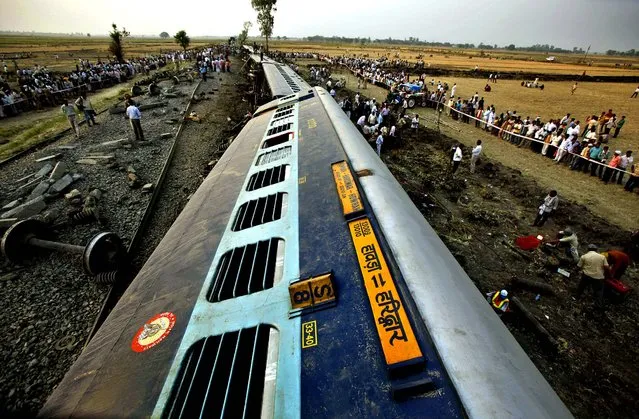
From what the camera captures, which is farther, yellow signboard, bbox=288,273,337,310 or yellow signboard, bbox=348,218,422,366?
yellow signboard, bbox=288,273,337,310

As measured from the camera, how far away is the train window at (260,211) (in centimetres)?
560

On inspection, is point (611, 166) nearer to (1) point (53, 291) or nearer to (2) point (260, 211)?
(2) point (260, 211)

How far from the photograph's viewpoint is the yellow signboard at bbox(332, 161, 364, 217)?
190 inches

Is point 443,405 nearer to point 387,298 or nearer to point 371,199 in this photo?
point 387,298

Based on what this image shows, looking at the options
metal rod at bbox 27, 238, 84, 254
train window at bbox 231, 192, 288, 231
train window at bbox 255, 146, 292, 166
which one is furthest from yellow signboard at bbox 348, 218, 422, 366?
metal rod at bbox 27, 238, 84, 254

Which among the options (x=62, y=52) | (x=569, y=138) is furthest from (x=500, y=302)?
(x=62, y=52)

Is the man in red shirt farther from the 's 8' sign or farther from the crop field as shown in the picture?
the 's 8' sign

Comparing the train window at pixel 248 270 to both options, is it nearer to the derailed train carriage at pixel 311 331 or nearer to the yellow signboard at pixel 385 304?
the derailed train carriage at pixel 311 331

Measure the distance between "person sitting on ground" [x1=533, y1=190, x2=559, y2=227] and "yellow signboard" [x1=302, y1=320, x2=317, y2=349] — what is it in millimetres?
11035

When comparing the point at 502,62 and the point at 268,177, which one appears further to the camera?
the point at 502,62

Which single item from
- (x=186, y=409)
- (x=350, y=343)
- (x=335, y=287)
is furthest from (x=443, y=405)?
(x=186, y=409)

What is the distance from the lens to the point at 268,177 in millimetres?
7348

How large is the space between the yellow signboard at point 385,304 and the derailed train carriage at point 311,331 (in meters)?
0.01

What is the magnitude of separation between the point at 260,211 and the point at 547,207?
1057 cm
